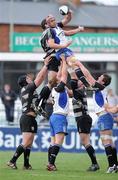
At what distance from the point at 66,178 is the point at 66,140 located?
11.1 m

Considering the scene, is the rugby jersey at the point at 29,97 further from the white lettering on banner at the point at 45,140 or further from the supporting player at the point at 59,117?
the white lettering on banner at the point at 45,140

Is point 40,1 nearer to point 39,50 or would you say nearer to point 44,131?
point 39,50

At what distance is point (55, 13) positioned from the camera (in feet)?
156

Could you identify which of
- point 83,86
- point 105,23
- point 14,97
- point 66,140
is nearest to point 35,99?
point 83,86

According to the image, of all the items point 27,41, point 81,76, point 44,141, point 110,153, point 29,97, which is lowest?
point 110,153

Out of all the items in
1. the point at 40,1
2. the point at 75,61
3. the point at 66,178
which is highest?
the point at 40,1

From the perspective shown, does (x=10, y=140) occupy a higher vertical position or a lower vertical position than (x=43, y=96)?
lower

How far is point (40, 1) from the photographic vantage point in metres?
49.1

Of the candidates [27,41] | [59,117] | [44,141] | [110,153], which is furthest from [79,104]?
[27,41]

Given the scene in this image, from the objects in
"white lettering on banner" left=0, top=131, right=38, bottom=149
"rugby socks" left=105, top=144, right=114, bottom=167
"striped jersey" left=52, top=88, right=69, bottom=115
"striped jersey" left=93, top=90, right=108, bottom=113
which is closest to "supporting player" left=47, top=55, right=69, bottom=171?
"striped jersey" left=52, top=88, right=69, bottom=115

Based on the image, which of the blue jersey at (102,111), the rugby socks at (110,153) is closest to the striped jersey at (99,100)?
the blue jersey at (102,111)

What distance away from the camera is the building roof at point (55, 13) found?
156 feet

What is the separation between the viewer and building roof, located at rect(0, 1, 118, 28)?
156 ft

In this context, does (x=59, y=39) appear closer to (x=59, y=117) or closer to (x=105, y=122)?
(x=59, y=117)
